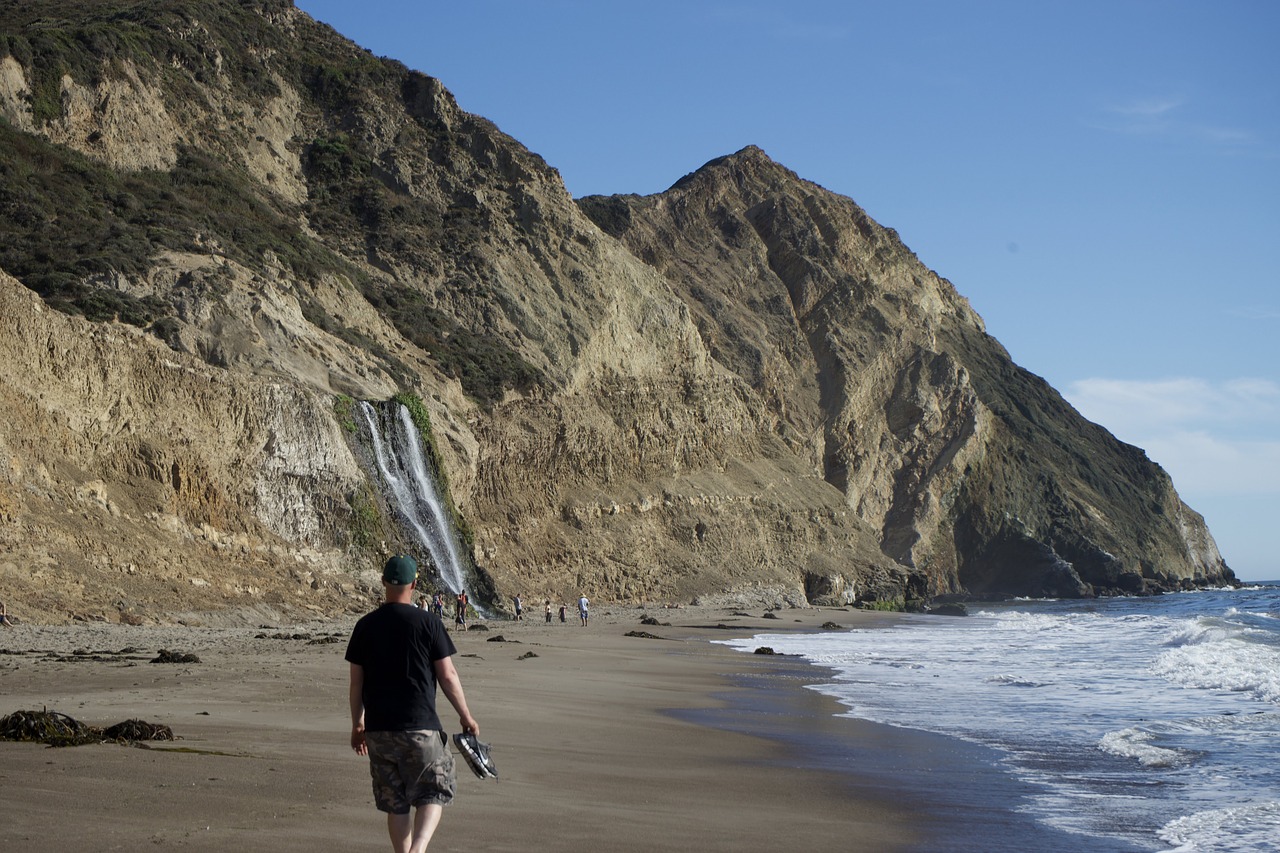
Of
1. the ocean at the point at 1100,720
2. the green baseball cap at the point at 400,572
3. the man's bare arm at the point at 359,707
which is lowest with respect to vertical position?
the ocean at the point at 1100,720

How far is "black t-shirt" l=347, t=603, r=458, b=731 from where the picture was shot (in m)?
5.47

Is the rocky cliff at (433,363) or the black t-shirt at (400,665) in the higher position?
the rocky cliff at (433,363)

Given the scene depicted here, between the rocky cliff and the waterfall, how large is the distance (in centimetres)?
112

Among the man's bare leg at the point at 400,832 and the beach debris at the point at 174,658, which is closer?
the man's bare leg at the point at 400,832

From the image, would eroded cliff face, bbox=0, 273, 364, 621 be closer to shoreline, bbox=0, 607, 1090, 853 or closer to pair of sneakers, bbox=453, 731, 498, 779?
shoreline, bbox=0, 607, 1090, 853

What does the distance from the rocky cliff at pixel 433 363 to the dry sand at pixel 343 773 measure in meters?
10.0

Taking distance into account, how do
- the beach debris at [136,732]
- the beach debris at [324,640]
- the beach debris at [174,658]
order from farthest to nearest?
1. the beach debris at [324,640]
2. the beach debris at [174,658]
3. the beach debris at [136,732]

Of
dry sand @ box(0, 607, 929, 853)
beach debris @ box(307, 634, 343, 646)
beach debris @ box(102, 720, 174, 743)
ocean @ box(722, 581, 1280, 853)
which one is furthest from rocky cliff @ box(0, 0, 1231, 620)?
beach debris @ box(102, 720, 174, 743)

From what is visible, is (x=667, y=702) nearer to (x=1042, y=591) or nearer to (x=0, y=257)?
(x=0, y=257)

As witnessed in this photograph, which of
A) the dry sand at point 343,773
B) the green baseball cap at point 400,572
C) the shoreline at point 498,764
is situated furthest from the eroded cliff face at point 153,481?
the green baseball cap at point 400,572

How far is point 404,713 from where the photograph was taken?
215 inches

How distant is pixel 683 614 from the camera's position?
1688 inches

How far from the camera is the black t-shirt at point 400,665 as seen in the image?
547 cm

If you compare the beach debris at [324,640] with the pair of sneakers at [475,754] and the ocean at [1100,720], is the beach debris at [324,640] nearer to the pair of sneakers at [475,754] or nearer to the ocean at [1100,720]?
the ocean at [1100,720]
